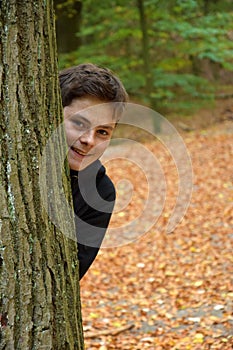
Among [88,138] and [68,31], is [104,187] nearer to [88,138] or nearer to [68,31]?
[88,138]

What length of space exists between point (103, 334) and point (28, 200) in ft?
9.81

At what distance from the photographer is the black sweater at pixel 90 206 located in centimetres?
274

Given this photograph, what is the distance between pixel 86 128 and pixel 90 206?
44 cm

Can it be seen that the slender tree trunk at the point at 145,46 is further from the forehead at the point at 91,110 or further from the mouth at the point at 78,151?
the mouth at the point at 78,151

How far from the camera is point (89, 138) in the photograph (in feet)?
8.41

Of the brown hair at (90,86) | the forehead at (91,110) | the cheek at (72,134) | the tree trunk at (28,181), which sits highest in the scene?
the brown hair at (90,86)

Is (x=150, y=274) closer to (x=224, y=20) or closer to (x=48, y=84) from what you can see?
(x=48, y=84)

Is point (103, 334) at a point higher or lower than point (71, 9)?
lower

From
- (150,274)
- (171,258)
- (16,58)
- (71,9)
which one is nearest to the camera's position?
(16,58)

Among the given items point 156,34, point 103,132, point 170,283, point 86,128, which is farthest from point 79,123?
point 156,34

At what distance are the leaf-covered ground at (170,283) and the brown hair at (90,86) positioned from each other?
2307 millimetres

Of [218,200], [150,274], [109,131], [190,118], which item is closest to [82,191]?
[109,131]

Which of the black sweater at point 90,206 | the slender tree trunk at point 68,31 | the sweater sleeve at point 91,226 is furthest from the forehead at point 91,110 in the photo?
the slender tree trunk at point 68,31

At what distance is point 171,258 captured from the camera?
6879 millimetres
